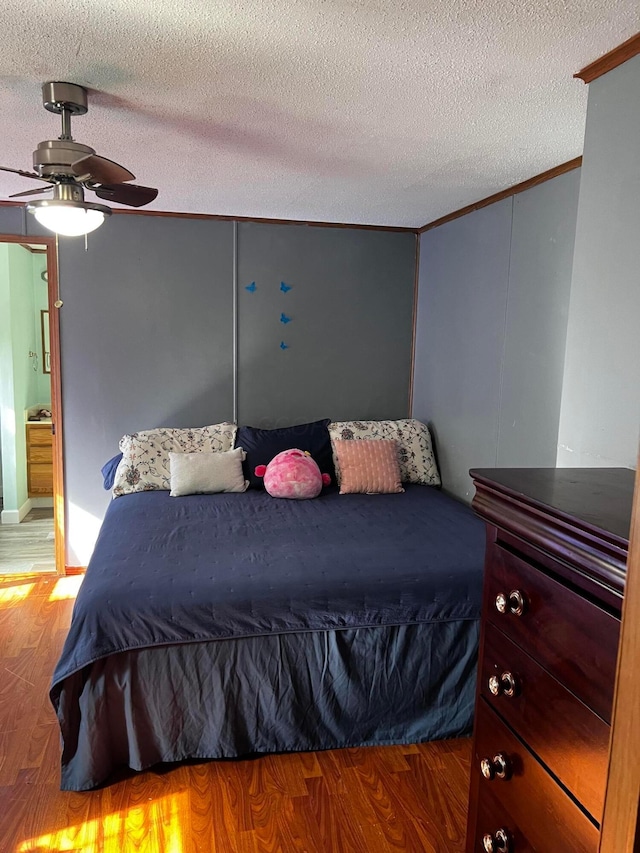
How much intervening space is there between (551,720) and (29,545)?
14.0 feet

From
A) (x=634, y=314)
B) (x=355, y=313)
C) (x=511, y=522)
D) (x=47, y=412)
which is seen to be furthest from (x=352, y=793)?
(x=47, y=412)

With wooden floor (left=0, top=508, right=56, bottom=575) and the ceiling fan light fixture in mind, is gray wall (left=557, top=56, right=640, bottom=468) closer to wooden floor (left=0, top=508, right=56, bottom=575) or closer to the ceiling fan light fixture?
the ceiling fan light fixture

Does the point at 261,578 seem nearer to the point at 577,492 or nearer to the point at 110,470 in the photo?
the point at 577,492

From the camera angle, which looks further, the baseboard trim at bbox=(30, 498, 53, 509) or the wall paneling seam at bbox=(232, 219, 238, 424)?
the baseboard trim at bbox=(30, 498, 53, 509)

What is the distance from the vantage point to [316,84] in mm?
1908

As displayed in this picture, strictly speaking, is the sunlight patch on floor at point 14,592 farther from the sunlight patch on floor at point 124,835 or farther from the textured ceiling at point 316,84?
the textured ceiling at point 316,84

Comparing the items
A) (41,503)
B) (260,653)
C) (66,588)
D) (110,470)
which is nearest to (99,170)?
(260,653)

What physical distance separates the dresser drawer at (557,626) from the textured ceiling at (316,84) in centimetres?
129

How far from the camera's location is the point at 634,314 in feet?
5.44

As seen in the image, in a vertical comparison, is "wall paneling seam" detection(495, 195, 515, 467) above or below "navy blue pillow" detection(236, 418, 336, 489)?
above

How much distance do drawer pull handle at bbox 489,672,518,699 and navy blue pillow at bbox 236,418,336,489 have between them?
251cm

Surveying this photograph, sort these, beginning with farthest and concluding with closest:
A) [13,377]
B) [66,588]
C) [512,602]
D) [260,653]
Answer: [13,377], [66,588], [260,653], [512,602]

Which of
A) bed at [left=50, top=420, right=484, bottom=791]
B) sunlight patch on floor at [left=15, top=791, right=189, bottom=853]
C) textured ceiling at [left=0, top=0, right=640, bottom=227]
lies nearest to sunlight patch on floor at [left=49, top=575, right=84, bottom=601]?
bed at [left=50, top=420, right=484, bottom=791]

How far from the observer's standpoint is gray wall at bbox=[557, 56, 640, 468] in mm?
1665
